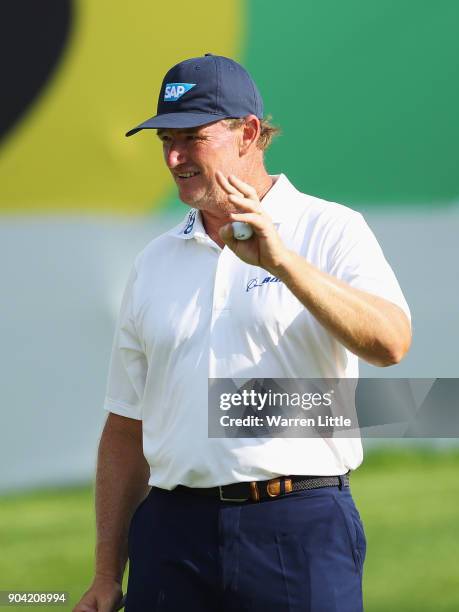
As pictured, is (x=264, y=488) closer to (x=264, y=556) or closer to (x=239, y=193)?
(x=264, y=556)

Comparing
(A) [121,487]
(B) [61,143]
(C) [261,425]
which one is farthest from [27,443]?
(C) [261,425]

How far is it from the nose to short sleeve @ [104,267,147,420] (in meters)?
→ 0.25

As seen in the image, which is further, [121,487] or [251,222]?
[121,487]

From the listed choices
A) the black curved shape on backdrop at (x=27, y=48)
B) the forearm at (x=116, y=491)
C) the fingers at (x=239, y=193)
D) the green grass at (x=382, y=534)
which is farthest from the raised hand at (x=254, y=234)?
the black curved shape on backdrop at (x=27, y=48)

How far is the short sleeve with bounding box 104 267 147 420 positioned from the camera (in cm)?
213

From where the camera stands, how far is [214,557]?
1.89m

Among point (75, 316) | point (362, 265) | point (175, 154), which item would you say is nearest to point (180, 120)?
point (175, 154)

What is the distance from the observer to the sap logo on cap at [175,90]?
207 centimetres

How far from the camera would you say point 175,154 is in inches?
80.1

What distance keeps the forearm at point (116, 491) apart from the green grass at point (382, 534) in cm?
152

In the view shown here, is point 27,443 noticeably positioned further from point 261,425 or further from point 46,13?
point 261,425

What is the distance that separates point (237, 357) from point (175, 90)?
1.75ft

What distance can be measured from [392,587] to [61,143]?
194cm

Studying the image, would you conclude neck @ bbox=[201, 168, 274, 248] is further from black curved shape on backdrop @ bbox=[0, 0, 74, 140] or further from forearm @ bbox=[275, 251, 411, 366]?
black curved shape on backdrop @ bbox=[0, 0, 74, 140]
